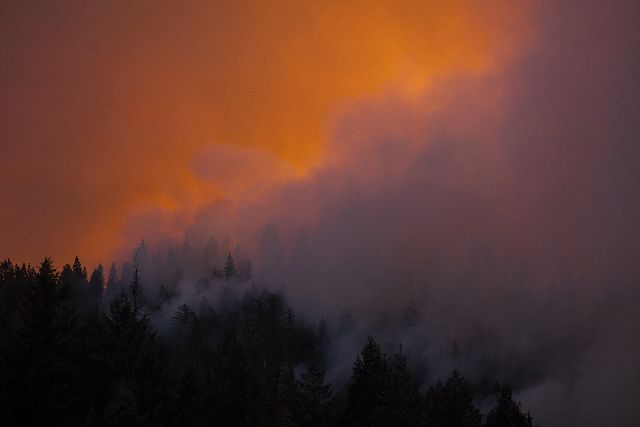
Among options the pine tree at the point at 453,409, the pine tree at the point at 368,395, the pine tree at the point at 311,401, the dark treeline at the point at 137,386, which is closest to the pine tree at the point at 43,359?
the dark treeline at the point at 137,386

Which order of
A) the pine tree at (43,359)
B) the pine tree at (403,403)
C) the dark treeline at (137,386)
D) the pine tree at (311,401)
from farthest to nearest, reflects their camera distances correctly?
the pine tree at (403,403), the pine tree at (311,401), the dark treeline at (137,386), the pine tree at (43,359)

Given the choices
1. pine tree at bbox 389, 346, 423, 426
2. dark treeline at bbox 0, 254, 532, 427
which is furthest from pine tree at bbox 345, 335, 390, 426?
pine tree at bbox 389, 346, 423, 426

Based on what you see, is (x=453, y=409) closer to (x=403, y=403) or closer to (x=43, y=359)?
(x=403, y=403)

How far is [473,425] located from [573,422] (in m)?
129

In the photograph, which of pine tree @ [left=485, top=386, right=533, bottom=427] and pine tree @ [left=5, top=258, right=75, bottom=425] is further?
pine tree @ [left=485, top=386, right=533, bottom=427]

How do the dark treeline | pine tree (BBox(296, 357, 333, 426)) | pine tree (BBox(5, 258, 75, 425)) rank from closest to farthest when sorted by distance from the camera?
pine tree (BBox(5, 258, 75, 425)), the dark treeline, pine tree (BBox(296, 357, 333, 426))

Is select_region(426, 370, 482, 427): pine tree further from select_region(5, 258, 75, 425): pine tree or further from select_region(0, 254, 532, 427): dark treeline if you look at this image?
select_region(5, 258, 75, 425): pine tree

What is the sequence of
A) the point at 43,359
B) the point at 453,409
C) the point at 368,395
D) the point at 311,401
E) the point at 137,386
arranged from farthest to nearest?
the point at 453,409
the point at 311,401
the point at 368,395
the point at 137,386
the point at 43,359

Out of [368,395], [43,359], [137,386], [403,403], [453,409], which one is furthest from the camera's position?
[403,403]

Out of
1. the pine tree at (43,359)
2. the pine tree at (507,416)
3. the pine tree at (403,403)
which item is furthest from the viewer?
the pine tree at (507,416)

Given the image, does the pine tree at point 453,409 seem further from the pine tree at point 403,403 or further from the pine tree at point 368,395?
the pine tree at point 368,395

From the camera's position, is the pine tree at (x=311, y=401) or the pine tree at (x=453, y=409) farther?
the pine tree at (x=453, y=409)

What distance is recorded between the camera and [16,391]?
49.2 m

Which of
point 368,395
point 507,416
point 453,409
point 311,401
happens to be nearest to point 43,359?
point 311,401
